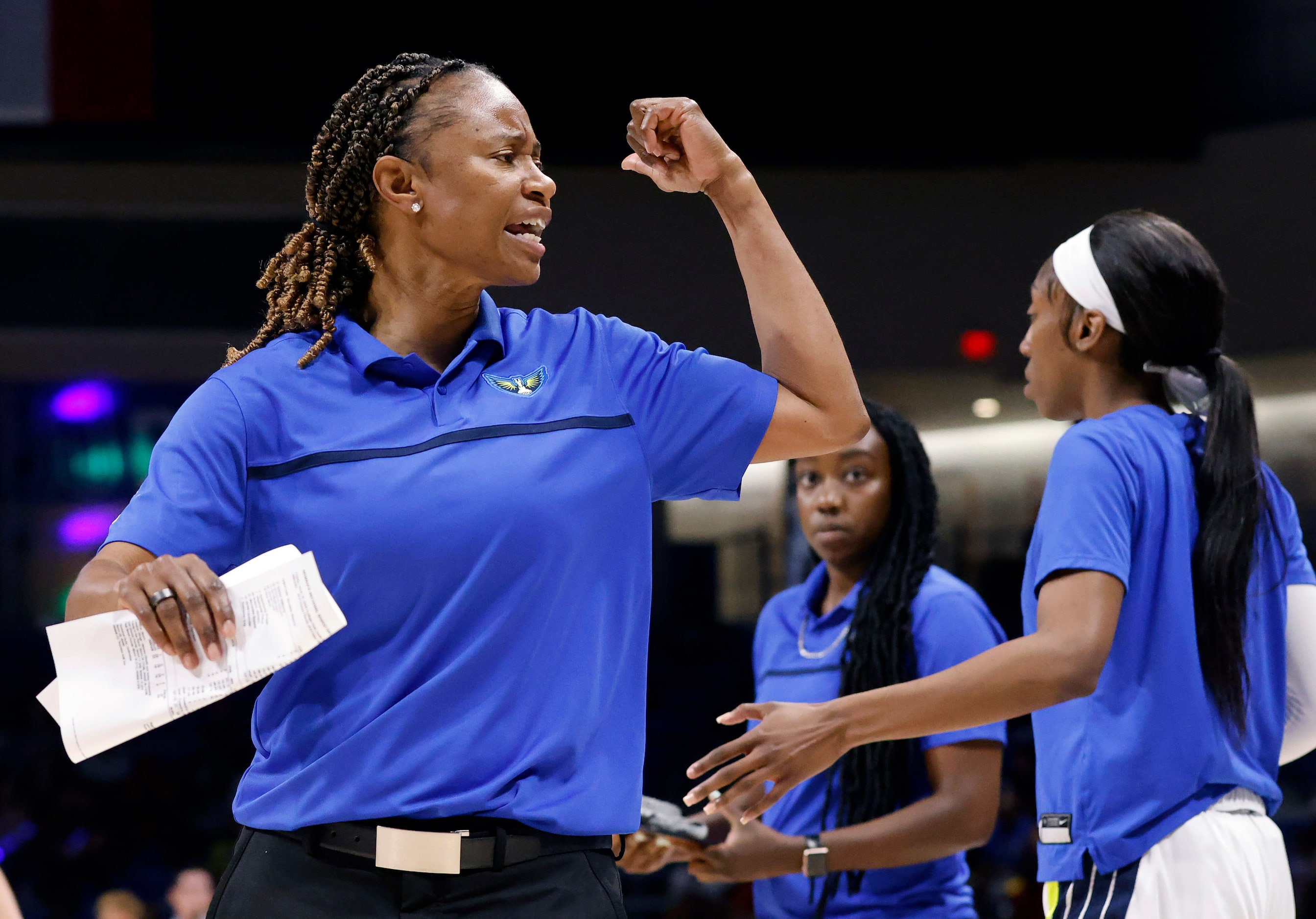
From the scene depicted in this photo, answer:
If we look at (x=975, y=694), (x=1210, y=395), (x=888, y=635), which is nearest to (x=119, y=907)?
(x=888, y=635)

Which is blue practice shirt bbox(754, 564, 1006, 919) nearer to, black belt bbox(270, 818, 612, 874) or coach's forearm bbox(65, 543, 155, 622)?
black belt bbox(270, 818, 612, 874)

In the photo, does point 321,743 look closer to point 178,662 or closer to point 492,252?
point 178,662

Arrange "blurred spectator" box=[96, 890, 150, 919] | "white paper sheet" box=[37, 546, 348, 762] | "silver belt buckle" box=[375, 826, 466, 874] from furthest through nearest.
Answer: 1. "blurred spectator" box=[96, 890, 150, 919]
2. "silver belt buckle" box=[375, 826, 466, 874]
3. "white paper sheet" box=[37, 546, 348, 762]

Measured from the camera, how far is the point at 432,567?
4.37ft

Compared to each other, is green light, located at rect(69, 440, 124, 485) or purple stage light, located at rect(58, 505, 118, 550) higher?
green light, located at rect(69, 440, 124, 485)

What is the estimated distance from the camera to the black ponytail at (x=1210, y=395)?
67.8 inches

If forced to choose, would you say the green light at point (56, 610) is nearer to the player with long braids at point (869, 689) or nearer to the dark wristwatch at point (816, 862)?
the player with long braids at point (869, 689)

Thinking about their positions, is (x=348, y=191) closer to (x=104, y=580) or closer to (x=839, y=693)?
(x=104, y=580)

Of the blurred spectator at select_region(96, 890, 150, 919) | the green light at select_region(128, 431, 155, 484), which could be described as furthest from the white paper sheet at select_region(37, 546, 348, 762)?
the green light at select_region(128, 431, 155, 484)

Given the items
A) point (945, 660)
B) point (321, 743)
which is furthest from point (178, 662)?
point (945, 660)

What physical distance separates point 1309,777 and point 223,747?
4044mm

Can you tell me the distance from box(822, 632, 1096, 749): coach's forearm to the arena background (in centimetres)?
322

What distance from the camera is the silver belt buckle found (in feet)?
4.24

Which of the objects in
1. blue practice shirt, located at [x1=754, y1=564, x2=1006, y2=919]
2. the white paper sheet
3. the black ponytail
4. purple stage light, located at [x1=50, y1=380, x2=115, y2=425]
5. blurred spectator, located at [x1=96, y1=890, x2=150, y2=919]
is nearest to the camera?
the white paper sheet
